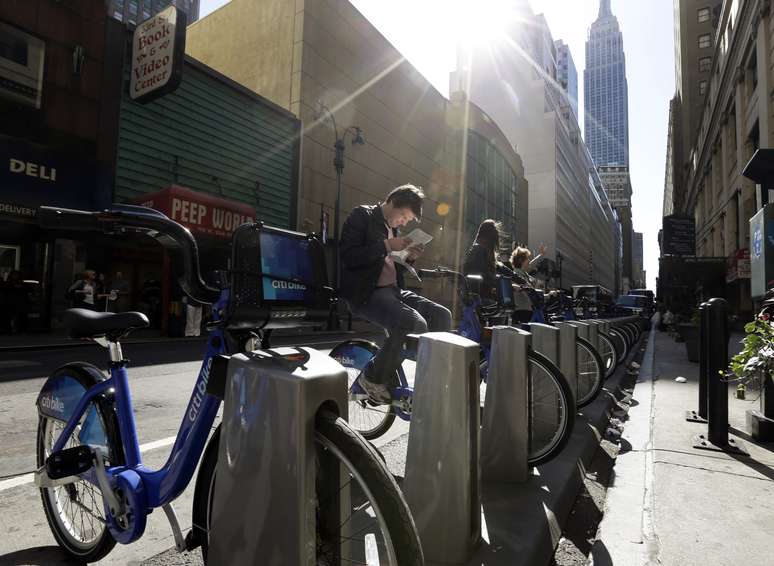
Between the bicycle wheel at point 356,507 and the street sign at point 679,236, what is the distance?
33770 mm

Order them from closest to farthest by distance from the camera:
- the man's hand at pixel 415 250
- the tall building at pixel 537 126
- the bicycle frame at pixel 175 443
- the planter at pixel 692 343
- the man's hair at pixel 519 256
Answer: the bicycle frame at pixel 175 443, the man's hand at pixel 415 250, the man's hair at pixel 519 256, the planter at pixel 692 343, the tall building at pixel 537 126

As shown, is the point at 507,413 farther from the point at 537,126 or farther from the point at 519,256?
the point at 537,126

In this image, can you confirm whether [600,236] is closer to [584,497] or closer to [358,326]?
[358,326]

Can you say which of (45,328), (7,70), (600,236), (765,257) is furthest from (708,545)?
(600,236)

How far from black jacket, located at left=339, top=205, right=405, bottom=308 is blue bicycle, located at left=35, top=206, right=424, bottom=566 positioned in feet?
3.80

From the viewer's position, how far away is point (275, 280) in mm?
1848

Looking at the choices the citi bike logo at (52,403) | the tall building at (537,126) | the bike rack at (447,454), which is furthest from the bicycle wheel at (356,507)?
the tall building at (537,126)

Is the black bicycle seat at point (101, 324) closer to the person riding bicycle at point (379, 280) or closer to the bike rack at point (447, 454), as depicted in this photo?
the bike rack at point (447, 454)

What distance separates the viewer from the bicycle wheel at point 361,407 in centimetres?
383

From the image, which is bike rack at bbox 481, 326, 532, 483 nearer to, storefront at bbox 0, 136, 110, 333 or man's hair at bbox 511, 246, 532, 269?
man's hair at bbox 511, 246, 532, 269

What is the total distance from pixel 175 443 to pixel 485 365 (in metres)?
3.19

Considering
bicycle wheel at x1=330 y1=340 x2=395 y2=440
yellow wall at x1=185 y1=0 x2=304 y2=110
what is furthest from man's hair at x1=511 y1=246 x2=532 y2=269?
yellow wall at x1=185 y1=0 x2=304 y2=110

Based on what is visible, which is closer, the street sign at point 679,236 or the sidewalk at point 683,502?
the sidewalk at point 683,502

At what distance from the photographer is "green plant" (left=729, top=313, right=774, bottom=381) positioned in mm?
3678
